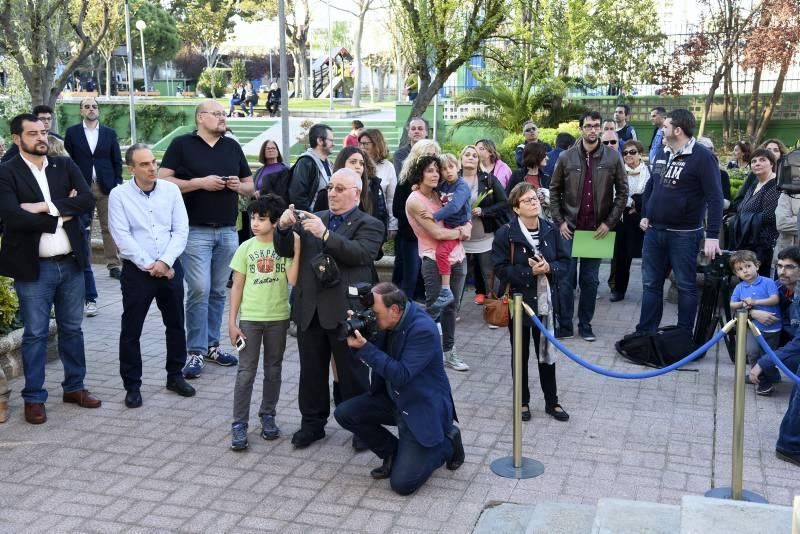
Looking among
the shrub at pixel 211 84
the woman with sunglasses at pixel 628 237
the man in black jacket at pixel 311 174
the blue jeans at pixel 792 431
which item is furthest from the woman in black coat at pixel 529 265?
the shrub at pixel 211 84

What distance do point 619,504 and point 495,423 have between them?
1665mm

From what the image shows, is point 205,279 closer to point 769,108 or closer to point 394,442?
point 394,442

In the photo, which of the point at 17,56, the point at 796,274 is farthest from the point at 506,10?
the point at 796,274

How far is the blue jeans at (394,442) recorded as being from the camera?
5.19 metres

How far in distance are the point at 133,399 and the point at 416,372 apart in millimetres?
2596

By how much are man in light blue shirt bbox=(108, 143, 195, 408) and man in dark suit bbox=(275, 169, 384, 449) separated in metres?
1.33

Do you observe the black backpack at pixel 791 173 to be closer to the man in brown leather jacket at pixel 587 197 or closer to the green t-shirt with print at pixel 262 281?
the man in brown leather jacket at pixel 587 197

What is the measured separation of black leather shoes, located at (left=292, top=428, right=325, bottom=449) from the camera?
5.93 m

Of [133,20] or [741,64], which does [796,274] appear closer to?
[741,64]

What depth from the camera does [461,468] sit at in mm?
5578

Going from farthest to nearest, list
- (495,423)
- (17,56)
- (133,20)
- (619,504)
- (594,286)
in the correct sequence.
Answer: (133,20) → (17,56) → (594,286) → (495,423) → (619,504)

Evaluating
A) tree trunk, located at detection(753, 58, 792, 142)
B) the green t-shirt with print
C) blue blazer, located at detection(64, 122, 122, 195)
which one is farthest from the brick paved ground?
tree trunk, located at detection(753, 58, 792, 142)

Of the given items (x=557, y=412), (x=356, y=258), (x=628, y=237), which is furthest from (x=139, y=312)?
(x=628, y=237)

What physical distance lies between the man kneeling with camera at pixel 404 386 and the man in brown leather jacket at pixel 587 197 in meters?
3.27
